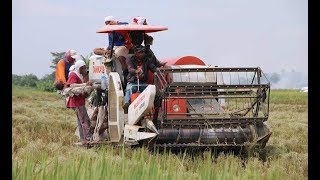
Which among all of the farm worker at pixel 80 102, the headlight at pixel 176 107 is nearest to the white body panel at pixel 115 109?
the headlight at pixel 176 107

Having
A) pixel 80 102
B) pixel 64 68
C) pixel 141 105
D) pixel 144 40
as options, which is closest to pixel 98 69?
pixel 80 102

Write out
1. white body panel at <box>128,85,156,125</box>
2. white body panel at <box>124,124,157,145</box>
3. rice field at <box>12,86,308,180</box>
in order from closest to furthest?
rice field at <box>12,86,308,180</box> < white body panel at <box>128,85,156,125</box> < white body panel at <box>124,124,157,145</box>

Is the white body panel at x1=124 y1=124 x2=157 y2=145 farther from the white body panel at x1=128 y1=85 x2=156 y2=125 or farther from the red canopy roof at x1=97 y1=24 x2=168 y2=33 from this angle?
the red canopy roof at x1=97 y1=24 x2=168 y2=33

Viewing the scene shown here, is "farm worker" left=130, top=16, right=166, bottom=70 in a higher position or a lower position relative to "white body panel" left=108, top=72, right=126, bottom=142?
higher

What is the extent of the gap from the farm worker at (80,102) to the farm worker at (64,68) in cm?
30

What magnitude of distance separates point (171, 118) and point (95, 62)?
6.73 ft

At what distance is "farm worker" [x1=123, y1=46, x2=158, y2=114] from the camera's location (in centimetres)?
863

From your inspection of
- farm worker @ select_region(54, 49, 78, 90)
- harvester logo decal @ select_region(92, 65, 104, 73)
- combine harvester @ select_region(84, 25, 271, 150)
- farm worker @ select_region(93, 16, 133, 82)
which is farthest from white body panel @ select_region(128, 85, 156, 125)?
farm worker @ select_region(54, 49, 78, 90)

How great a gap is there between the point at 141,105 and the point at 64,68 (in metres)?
Answer: 2.54

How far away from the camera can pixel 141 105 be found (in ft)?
26.1

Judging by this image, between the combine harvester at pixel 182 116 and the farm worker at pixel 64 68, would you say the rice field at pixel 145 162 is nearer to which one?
the combine harvester at pixel 182 116

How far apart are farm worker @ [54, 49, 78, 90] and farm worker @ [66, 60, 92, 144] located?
0.99ft

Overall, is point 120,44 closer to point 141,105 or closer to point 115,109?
point 115,109

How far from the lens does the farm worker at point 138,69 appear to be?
340 inches
